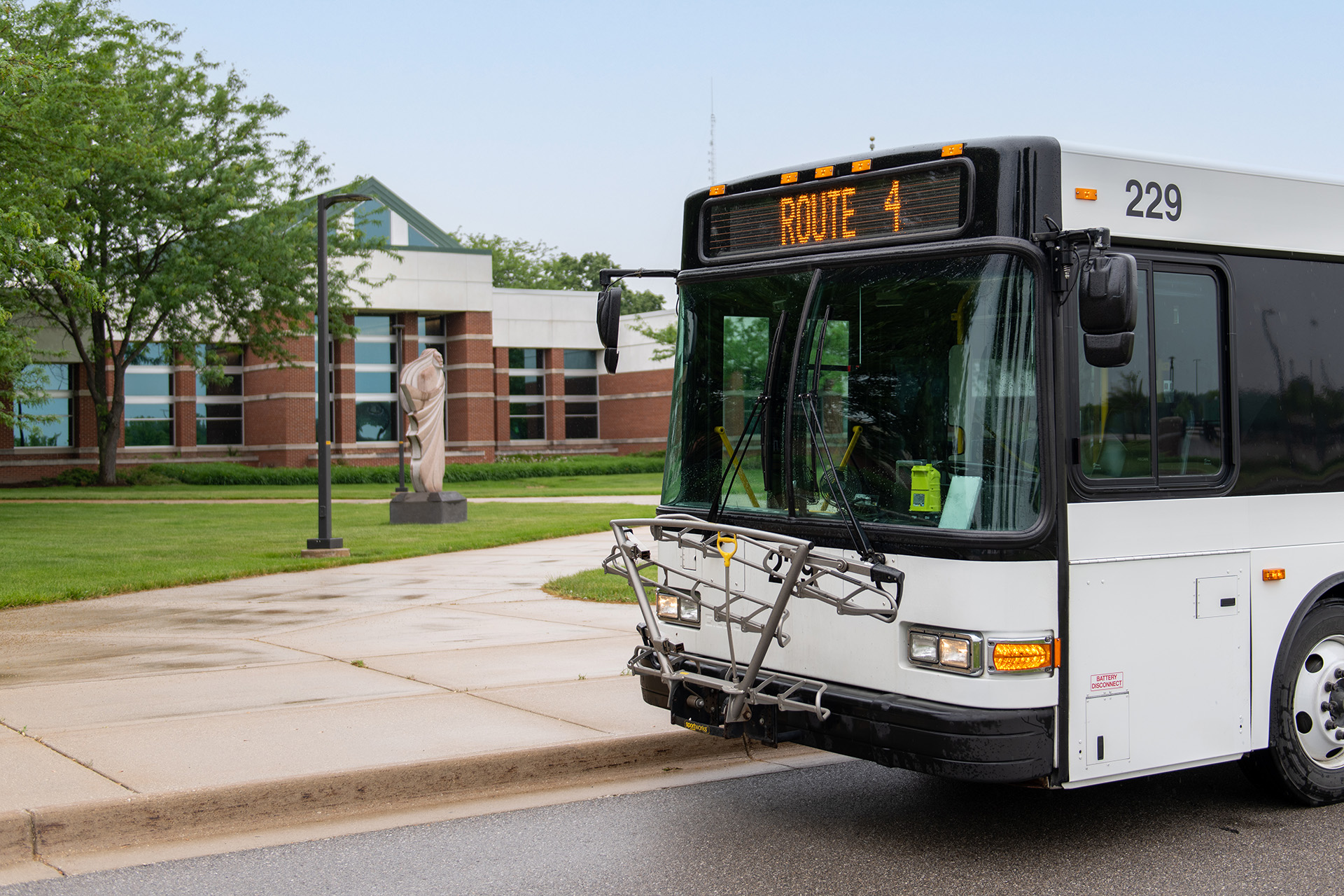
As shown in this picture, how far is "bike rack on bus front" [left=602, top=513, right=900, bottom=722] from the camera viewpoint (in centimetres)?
511

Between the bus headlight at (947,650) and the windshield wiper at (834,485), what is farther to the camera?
the windshield wiper at (834,485)

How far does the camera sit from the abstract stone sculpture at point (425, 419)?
24391 mm

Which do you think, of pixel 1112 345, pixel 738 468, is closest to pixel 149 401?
pixel 738 468

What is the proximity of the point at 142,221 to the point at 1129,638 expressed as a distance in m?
35.7

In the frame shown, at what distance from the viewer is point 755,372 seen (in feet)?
19.9

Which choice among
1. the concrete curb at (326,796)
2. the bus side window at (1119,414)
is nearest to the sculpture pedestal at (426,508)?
the concrete curb at (326,796)

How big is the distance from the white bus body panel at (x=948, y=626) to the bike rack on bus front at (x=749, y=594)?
0.33 ft

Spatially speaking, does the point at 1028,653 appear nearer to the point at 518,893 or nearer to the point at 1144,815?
the point at 1144,815

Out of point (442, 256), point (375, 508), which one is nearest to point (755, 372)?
point (375, 508)

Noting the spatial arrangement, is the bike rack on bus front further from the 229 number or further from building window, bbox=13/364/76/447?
building window, bbox=13/364/76/447

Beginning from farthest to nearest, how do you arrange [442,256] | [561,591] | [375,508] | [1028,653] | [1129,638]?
[442,256] → [375,508] → [561,591] → [1129,638] → [1028,653]

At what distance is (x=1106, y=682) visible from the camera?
5.27 meters

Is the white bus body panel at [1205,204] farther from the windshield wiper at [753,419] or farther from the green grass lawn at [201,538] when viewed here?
the green grass lawn at [201,538]

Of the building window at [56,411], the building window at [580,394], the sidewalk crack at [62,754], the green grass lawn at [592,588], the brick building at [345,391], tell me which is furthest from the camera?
the building window at [580,394]
